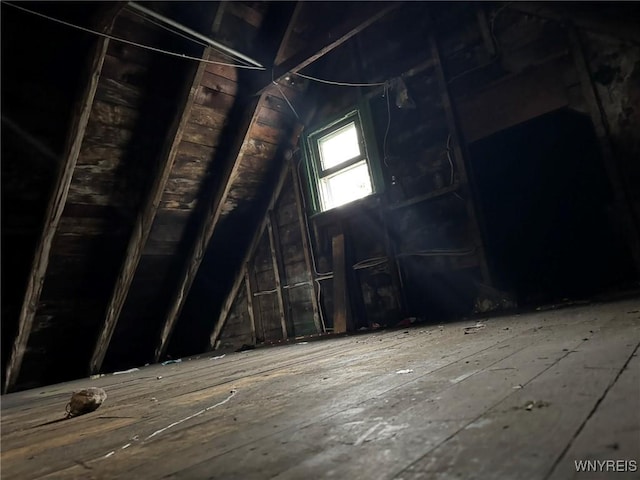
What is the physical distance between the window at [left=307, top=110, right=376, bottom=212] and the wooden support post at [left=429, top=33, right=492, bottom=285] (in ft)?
2.82

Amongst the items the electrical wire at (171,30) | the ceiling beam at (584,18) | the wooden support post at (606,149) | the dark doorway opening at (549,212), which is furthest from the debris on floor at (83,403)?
the ceiling beam at (584,18)

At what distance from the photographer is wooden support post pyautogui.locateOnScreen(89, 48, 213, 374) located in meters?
3.48

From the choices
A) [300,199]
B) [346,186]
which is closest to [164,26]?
[300,199]

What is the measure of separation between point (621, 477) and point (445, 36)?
3.96 meters

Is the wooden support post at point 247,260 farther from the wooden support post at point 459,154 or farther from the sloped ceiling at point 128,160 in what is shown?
the wooden support post at point 459,154

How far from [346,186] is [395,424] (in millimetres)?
3711

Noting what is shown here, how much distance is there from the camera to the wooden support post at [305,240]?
4367 mm

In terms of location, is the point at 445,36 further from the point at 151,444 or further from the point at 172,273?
the point at 151,444

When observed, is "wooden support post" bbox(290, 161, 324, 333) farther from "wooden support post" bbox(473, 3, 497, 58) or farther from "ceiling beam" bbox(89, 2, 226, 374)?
"wooden support post" bbox(473, 3, 497, 58)

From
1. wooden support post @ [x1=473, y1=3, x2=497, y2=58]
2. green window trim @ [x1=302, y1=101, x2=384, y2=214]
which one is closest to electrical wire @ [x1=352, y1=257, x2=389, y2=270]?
green window trim @ [x1=302, y1=101, x2=384, y2=214]

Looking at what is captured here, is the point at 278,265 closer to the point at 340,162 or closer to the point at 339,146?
the point at 340,162

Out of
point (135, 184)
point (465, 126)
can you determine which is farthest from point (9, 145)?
point (465, 126)

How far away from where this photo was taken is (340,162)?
14.4ft

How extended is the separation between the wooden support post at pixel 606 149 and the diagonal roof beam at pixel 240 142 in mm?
1442
